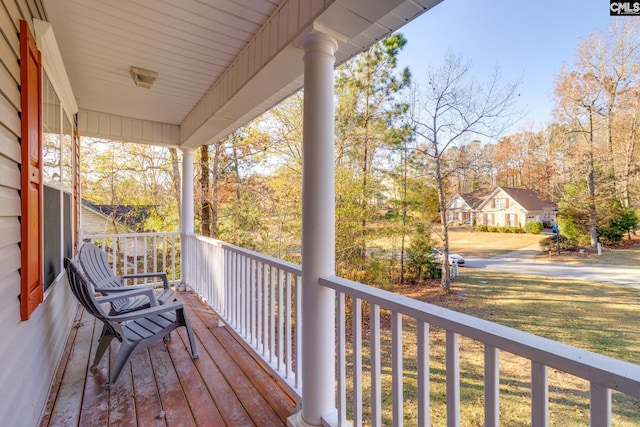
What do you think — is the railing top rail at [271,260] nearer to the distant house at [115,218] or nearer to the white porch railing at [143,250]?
the white porch railing at [143,250]

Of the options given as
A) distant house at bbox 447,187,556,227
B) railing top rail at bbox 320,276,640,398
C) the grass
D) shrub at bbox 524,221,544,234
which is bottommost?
the grass

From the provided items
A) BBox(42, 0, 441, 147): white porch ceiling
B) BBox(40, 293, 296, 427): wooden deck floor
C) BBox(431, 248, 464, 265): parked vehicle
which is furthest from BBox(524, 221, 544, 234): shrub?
BBox(40, 293, 296, 427): wooden deck floor

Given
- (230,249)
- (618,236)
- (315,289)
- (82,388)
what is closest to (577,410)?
(618,236)

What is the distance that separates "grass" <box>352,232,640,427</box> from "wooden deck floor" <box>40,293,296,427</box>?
1.89m

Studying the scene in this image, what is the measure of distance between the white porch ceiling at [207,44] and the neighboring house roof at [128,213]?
5.81 metres

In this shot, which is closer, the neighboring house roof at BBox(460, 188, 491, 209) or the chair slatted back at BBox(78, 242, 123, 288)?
the chair slatted back at BBox(78, 242, 123, 288)

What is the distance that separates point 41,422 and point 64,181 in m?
2.18

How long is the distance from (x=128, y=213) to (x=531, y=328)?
9.88 meters

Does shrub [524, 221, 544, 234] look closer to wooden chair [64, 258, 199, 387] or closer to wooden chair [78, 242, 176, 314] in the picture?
wooden chair [64, 258, 199, 387]

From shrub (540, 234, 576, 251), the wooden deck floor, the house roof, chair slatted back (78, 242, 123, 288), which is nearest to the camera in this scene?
the wooden deck floor

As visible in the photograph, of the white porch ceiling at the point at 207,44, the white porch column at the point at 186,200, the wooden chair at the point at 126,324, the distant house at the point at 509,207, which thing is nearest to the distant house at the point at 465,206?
the distant house at the point at 509,207

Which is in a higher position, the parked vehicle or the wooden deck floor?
the parked vehicle

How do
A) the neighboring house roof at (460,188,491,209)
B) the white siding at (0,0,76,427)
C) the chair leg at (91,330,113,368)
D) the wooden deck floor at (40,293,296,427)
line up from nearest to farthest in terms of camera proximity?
the white siding at (0,0,76,427) → the wooden deck floor at (40,293,296,427) → the chair leg at (91,330,113,368) → the neighboring house roof at (460,188,491,209)

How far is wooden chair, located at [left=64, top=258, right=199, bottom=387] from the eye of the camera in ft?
7.14
